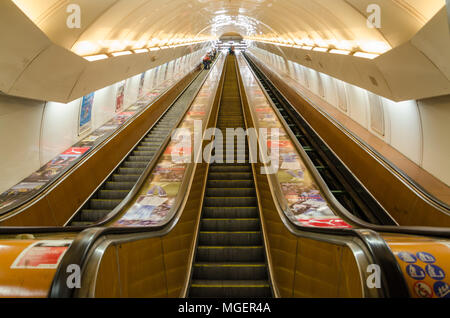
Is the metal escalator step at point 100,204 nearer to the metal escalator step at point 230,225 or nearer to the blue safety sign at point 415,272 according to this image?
the metal escalator step at point 230,225

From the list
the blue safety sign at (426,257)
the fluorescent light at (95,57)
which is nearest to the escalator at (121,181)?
the fluorescent light at (95,57)

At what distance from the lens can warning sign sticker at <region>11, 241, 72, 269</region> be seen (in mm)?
1866

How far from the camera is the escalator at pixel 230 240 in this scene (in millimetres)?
3789

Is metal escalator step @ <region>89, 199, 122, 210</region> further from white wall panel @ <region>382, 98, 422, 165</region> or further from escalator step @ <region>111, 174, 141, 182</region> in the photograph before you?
white wall panel @ <region>382, 98, 422, 165</region>

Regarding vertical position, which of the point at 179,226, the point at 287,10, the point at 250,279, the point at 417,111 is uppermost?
the point at 287,10

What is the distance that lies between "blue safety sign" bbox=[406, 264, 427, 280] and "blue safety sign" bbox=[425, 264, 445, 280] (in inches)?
1.6

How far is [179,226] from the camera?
4.08m

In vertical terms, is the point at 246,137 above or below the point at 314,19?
below

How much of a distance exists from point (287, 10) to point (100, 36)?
319 inches

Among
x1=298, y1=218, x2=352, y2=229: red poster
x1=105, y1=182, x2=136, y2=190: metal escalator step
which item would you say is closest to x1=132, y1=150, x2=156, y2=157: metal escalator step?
x1=105, y1=182, x2=136, y2=190: metal escalator step

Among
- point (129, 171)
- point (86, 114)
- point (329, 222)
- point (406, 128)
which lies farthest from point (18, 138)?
point (406, 128)

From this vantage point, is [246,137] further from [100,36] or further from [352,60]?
[100,36]

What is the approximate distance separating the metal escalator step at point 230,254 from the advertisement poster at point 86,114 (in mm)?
5973
